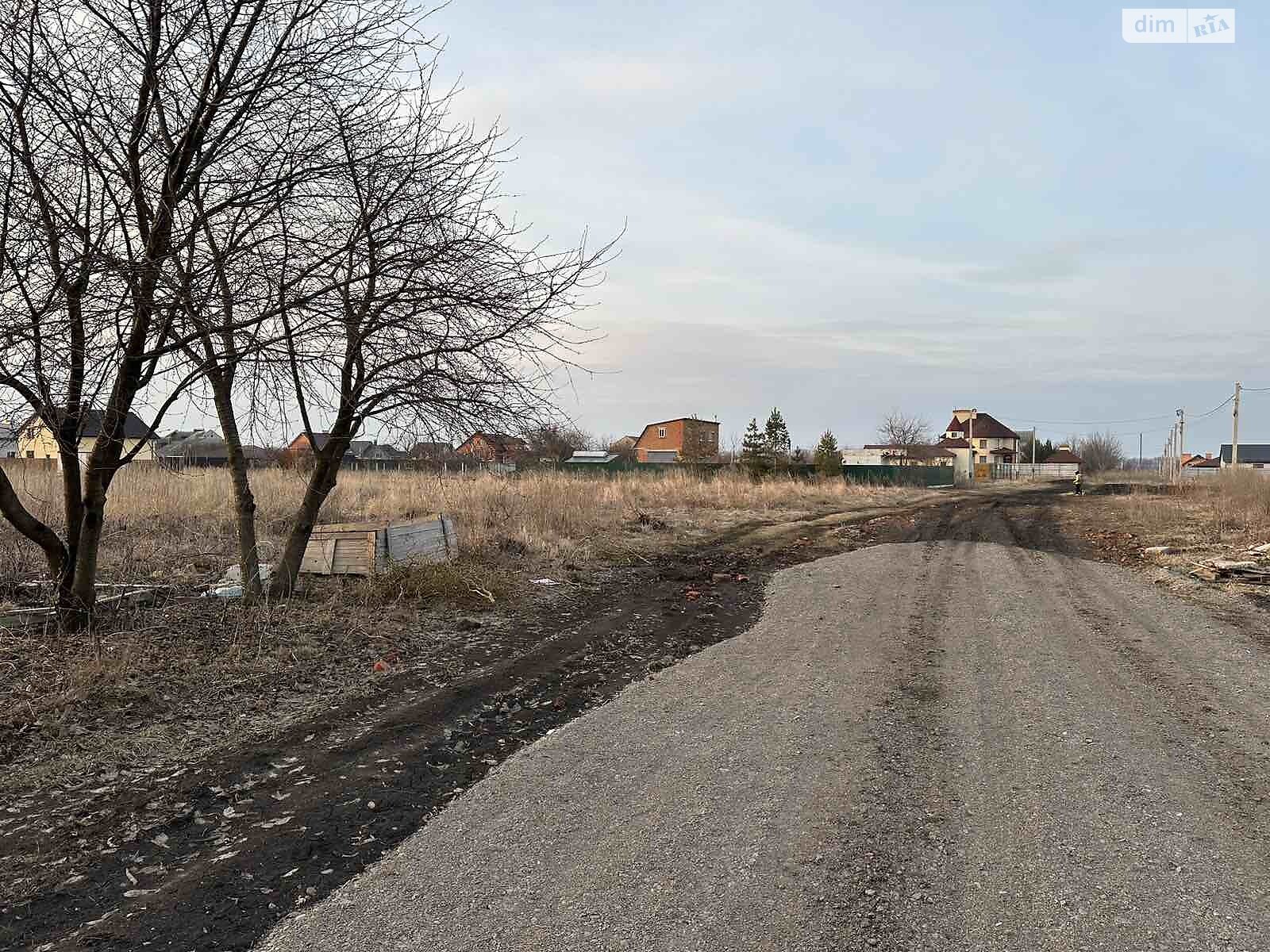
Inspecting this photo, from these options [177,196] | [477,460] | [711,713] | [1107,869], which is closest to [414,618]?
[477,460]

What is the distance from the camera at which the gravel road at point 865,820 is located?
2.77 m

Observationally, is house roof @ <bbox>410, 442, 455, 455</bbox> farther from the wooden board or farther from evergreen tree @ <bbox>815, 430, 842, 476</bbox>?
evergreen tree @ <bbox>815, 430, 842, 476</bbox>

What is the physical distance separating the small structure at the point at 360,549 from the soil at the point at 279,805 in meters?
1.82

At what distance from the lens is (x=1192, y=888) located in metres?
2.98

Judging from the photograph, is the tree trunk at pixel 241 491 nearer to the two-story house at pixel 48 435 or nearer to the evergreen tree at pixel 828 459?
the two-story house at pixel 48 435

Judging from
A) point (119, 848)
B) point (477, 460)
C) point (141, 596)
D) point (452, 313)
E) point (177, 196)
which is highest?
point (177, 196)

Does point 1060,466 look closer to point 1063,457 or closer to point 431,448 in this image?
point 1063,457

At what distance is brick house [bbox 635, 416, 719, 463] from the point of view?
53375mm

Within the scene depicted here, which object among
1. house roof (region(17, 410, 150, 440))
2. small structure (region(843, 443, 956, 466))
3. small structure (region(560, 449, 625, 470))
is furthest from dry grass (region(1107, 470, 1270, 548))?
small structure (region(843, 443, 956, 466))

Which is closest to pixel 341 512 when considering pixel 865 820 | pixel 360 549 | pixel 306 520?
pixel 360 549

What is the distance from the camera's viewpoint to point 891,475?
4178cm

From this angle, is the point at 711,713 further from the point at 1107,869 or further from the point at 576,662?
the point at 1107,869

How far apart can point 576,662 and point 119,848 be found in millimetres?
3646

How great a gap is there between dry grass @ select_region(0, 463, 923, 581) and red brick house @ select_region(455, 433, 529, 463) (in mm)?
2201
